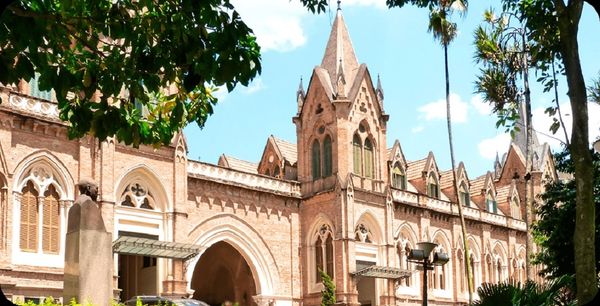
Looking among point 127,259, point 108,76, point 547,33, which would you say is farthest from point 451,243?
point 108,76

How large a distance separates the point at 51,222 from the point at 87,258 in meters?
15.3

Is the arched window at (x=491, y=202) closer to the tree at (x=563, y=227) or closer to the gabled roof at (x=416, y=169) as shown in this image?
the gabled roof at (x=416, y=169)

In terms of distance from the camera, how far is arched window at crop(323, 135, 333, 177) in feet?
119

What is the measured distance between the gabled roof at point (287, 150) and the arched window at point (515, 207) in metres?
15.0

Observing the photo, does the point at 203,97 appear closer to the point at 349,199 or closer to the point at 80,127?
the point at 80,127

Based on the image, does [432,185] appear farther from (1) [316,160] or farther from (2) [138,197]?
(2) [138,197]

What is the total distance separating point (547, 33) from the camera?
38.7ft

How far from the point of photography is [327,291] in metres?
34.0

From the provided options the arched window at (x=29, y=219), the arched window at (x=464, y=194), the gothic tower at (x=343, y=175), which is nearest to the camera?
the arched window at (x=29, y=219)

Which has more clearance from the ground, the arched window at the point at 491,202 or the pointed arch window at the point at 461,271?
the arched window at the point at 491,202

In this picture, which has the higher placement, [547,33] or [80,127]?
[547,33]

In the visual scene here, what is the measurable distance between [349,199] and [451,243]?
10248mm

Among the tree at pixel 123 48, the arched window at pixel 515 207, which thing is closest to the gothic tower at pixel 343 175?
the arched window at pixel 515 207

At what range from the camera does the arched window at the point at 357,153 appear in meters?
36.8
